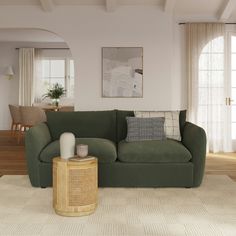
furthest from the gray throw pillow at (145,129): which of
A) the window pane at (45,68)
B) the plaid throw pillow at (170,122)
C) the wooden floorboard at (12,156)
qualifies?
the window pane at (45,68)

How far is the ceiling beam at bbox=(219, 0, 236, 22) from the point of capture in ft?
18.8

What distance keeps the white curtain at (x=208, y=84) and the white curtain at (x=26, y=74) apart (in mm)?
5017

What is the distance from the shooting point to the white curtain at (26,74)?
32.7 ft

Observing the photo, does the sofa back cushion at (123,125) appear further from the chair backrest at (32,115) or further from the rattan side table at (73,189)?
the chair backrest at (32,115)

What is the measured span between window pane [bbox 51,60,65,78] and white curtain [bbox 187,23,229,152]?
462 cm

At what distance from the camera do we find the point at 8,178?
4.50 m

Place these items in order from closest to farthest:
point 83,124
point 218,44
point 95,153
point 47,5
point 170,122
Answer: point 95,153 → point 170,122 → point 83,124 → point 47,5 → point 218,44

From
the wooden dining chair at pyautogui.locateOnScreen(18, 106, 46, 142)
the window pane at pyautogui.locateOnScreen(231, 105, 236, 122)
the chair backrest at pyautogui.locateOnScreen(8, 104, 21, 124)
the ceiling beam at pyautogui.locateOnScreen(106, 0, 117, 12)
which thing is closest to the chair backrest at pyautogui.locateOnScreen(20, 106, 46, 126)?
Result: the wooden dining chair at pyautogui.locateOnScreen(18, 106, 46, 142)

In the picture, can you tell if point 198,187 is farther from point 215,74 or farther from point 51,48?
point 51,48

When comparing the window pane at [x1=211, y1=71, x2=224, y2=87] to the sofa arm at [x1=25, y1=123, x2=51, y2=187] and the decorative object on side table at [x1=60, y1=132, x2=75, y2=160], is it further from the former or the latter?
the decorative object on side table at [x1=60, y1=132, x2=75, y2=160]

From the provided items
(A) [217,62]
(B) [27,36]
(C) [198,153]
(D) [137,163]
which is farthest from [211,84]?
(B) [27,36]

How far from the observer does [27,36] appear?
29.9 feet

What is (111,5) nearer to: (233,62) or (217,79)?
(217,79)

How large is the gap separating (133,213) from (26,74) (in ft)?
24.8
